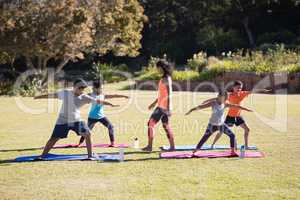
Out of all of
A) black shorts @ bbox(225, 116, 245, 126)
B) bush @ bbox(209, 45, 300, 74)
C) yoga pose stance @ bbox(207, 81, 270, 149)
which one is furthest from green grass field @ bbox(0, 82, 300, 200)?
bush @ bbox(209, 45, 300, 74)

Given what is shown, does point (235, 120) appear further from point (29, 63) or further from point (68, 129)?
point (29, 63)

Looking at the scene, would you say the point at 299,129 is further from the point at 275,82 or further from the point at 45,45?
the point at 45,45

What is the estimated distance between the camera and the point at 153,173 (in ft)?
28.3

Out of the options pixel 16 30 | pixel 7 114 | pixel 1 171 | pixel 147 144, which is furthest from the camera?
pixel 16 30

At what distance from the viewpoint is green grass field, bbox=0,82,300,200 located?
736 cm

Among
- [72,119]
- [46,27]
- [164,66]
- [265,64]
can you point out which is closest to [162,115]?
[164,66]

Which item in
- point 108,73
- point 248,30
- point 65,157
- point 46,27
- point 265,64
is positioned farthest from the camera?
point 248,30

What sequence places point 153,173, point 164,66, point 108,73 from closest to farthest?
point 153,173
point 164,66
point 108,73

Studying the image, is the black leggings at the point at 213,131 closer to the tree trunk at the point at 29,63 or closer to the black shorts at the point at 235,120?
the black shorts at the point at 235,120

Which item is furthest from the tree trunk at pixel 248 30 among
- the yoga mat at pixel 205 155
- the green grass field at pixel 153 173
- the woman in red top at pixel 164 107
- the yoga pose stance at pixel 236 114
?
the yoga mat at pixel 205 155

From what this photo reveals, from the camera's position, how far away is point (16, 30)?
2428cm

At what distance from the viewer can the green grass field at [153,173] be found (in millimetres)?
7363

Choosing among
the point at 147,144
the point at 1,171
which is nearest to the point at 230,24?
the point at 147,144

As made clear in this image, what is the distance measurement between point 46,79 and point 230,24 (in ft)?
59.8
